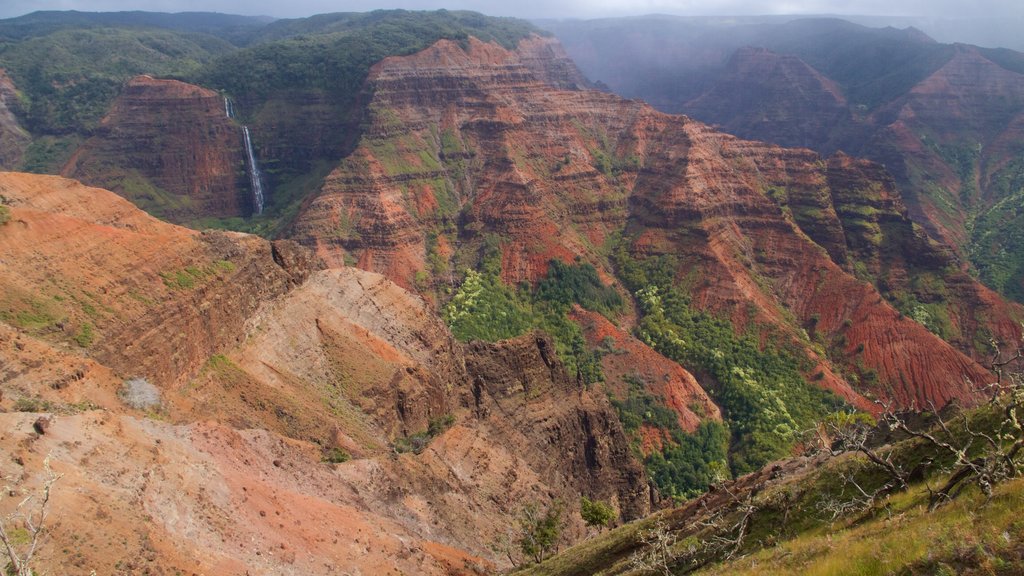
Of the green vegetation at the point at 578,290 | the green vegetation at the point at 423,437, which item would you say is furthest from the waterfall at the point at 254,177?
the green vegetation at the point at 423,437

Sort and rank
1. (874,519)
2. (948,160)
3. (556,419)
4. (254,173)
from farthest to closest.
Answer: (948,160)
(254,173)
(556,419)
(874,519)

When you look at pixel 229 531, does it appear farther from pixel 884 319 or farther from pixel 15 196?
pixel 884 319

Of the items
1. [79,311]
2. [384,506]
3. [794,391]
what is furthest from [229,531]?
[794,391]

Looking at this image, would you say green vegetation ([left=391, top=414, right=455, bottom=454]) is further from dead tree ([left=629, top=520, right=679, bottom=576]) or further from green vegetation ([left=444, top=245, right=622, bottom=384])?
green vegetation ([left=444, top=245, right=622, bottom=384])

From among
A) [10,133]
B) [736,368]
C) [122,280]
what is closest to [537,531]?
[122,280]

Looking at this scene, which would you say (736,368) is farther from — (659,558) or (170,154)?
(170,154)

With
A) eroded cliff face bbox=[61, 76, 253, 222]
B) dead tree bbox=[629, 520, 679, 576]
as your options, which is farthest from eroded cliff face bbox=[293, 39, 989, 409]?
dead tree bbox=[629, 520, 679, 576]
